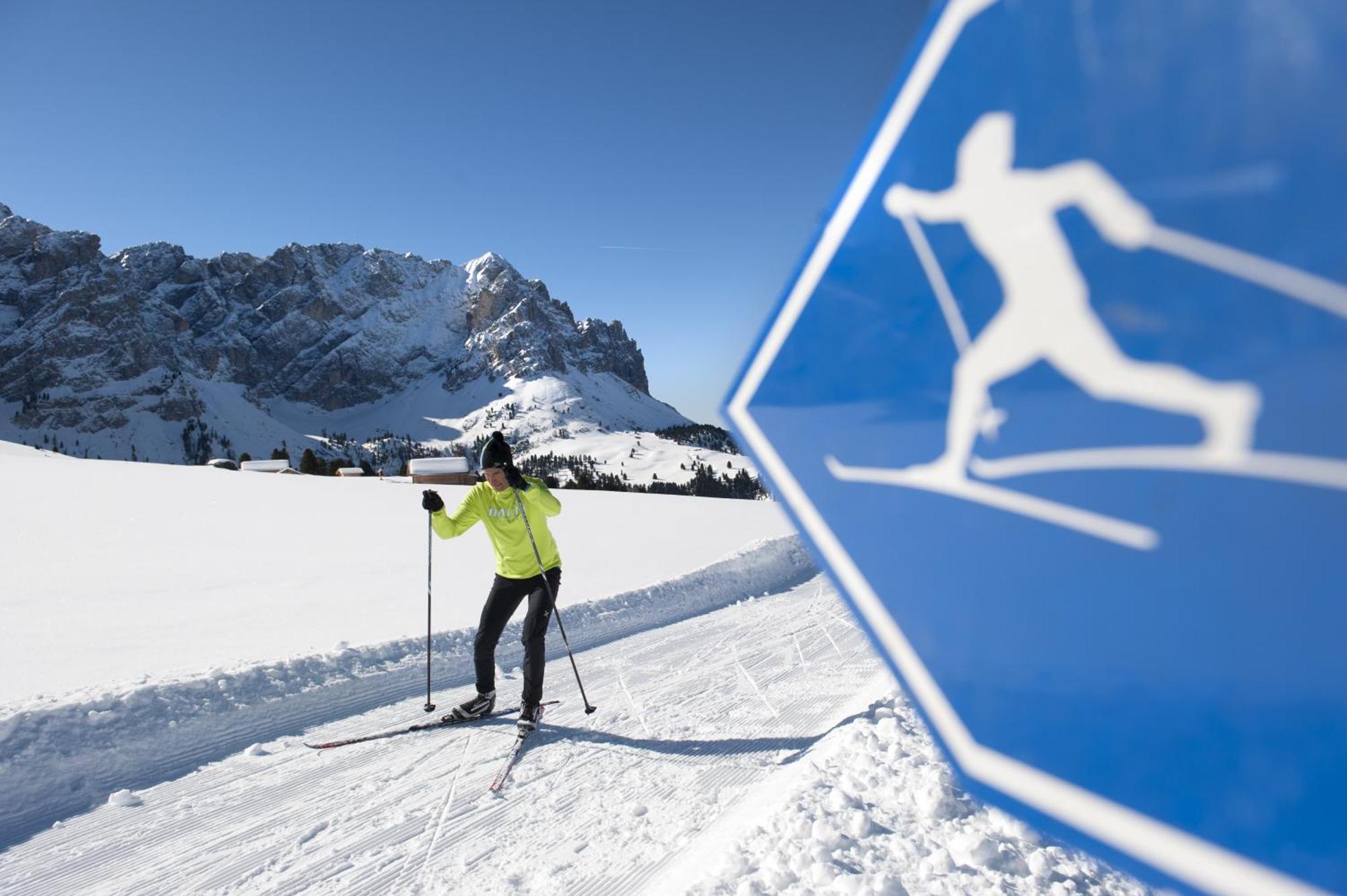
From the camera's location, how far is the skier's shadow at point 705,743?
445cm

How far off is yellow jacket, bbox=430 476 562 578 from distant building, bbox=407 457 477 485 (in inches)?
1305

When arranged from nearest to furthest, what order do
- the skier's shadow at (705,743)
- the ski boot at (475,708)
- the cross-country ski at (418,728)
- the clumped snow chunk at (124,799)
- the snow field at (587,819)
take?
the snow field at (587,819) < the clumped snow chunk at (124,799) < the skier's shadow at (705,743) < the cross-country ski at (418,728) < the ski boot at (475,708)

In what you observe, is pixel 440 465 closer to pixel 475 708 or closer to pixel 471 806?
pixel 475 708

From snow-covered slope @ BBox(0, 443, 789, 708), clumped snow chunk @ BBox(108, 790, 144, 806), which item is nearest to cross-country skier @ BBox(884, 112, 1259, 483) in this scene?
clumped snow chunk @ BBox(108, 790, 144, 806)

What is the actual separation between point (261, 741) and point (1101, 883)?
204 inches

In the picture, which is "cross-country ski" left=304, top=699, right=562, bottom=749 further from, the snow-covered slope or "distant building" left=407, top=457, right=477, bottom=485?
"distant building" left=407, top=457, right=477, bottom=485

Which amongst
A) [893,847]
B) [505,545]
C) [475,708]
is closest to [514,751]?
[475,708]

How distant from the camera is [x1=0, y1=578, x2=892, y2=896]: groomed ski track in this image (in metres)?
3.21

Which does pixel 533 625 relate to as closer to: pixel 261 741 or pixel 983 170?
pixel 261 741

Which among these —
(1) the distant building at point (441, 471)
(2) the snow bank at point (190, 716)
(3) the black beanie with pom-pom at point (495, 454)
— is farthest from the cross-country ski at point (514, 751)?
(1) the distant building at point (441, 471)

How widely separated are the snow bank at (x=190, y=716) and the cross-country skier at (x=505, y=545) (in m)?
0.81

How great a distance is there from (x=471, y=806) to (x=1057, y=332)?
3982 mm

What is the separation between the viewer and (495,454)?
496 cm

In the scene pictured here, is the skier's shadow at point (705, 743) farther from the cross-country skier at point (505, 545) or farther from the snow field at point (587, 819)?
the cross-country skier at point (505, 545)
